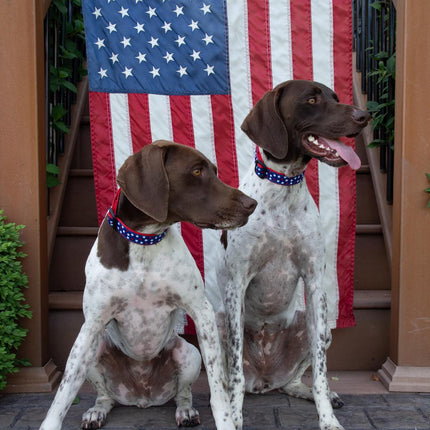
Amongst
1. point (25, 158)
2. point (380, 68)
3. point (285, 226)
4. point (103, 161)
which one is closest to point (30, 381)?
point (25, 158)

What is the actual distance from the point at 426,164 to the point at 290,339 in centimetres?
124

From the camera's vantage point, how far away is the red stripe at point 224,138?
369 cm

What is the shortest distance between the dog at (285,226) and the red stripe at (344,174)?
0.89 m

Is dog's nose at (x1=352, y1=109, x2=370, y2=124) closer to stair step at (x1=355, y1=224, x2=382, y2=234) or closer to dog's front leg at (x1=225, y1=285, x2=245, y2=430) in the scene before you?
dog's front leg at (x1=225, y1=285, x2=245, y2=430)

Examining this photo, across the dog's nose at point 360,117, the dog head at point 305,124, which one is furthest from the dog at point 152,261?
the dog's nose at point 360,117

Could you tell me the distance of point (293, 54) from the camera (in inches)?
144

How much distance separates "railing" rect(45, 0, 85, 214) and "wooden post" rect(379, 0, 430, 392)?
2.28 metres

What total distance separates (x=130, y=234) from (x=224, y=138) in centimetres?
157

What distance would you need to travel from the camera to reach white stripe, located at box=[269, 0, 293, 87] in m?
3.64

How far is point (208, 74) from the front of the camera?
3670 millimetres

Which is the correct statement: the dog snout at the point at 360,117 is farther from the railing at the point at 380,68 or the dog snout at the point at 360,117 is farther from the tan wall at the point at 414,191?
the railing at the point at 380,68

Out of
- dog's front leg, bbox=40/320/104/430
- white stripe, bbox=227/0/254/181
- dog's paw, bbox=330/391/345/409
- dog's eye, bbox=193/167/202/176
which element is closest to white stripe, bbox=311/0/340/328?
white stripe, bbox=227/0/254/181

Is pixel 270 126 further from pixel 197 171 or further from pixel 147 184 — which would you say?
pixel 147 184

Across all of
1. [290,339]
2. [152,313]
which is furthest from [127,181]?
[290,339]
